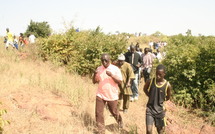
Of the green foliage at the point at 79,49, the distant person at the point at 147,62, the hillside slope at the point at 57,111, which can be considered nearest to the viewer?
the hillside slope at the point at 57,111

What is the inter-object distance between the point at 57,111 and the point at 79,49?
6.26 meters

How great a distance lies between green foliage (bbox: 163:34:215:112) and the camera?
9094 mm

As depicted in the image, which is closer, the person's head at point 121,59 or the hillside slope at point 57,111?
the hillside slope at point 57,111

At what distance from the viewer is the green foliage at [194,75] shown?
9094 mm

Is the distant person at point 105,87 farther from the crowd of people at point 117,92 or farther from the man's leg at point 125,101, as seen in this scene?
the man's leg at point 125,101

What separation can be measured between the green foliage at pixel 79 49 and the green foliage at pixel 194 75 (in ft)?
9.06

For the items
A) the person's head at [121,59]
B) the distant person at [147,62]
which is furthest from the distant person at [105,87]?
the distant person at [147,62]

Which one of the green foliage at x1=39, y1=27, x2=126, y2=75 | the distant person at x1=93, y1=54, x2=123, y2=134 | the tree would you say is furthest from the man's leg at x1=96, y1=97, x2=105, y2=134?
the tree

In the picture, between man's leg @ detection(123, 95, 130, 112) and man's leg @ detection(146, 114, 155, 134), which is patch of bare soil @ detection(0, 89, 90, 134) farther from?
man's leg @ detection(123, 95, 130, 112)

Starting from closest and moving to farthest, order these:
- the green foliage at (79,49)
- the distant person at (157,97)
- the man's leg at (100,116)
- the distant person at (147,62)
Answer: the distant person at (157,97), the man's leg at (100,116), the distant person at (147,62), the green foliage at (79,49)

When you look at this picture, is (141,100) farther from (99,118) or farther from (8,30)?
(8,30)

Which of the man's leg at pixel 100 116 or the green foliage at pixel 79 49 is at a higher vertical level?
the green foliage at pixel 79 49

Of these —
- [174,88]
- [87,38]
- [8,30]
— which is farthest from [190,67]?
[8,30]

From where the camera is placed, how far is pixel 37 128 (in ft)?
16.9
